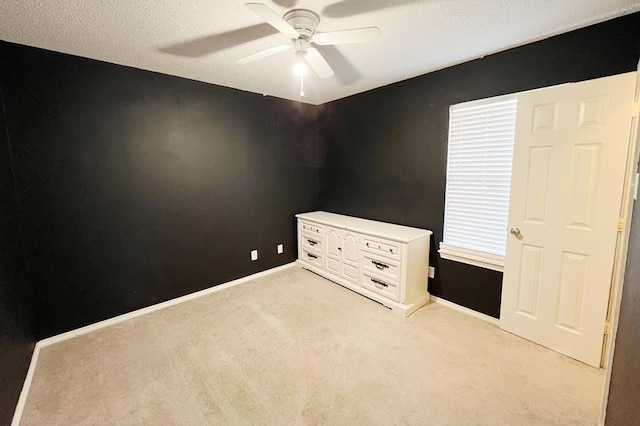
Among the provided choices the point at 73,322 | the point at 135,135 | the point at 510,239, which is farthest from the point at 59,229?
the point at 510,239

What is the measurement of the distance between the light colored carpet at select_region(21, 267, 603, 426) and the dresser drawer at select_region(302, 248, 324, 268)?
0.96 meters

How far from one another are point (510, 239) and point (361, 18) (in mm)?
2095

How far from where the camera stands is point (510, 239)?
231cm

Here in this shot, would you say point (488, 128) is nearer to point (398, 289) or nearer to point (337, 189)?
point (398, 289)

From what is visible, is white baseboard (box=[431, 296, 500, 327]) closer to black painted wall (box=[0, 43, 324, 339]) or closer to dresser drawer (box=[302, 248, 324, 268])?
dresser drawer (box=[302, 248, 324, 268])

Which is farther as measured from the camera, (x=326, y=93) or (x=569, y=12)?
(x=326, y=93)

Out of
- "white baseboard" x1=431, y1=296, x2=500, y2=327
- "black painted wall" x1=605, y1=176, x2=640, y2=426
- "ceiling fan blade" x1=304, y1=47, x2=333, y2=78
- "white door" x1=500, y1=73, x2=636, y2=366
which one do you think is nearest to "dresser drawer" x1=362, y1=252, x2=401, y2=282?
"white baseboard" x1=431, y1=296, x2=500, y2=327

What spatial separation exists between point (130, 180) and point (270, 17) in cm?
211

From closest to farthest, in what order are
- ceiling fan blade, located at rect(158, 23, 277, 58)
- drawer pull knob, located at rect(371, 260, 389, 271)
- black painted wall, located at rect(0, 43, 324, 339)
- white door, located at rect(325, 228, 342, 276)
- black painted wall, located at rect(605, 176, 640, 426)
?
black painted wall, located at rect(605, 176, 640, 426), ceiling fan blade, located at rect(158, 23, 277, 58), black painted wall, located at rect(0, 43, 324, 339), drawer pull knob, located at rect(371, 260, 389, 271), white door, located at rect(325, 228, 342, 276)

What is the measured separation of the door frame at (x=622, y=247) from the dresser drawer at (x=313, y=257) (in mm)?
2635

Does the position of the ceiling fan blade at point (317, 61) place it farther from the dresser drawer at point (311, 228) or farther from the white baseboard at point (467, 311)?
the white baseboard at point (467, 311)

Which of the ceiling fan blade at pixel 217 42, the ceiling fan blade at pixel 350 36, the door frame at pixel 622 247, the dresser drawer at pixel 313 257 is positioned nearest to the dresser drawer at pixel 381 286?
the dresser drawer at pixel 313 257

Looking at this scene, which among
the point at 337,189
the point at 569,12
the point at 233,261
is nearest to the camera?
the point at 569,12

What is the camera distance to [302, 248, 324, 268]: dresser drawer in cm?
364
